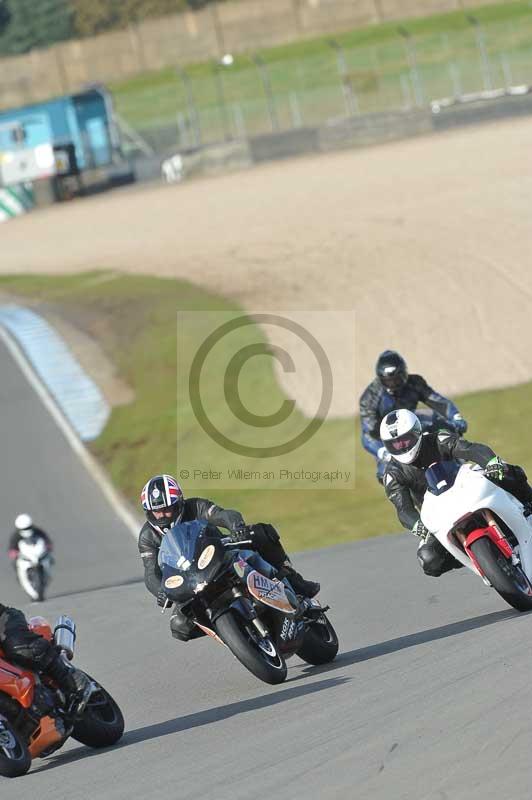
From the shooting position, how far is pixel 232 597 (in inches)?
345

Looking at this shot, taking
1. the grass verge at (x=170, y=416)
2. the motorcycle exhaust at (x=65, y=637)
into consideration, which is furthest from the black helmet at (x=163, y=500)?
the grass verge at (x=170, y=416)

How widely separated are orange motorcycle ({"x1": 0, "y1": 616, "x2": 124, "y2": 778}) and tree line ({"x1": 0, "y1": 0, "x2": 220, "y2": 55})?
99106mm

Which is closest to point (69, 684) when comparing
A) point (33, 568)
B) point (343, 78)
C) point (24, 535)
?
point (33, 568)

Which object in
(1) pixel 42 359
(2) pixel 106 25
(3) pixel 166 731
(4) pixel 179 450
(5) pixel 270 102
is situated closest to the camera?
(3) pixel 166 731

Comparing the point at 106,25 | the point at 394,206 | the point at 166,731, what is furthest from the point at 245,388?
the point at 106,25

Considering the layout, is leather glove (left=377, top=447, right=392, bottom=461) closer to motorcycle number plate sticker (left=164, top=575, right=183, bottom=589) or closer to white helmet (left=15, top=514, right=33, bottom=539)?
motorcycle number plate sticker (left=164, top=575, right=183, bottom=589)

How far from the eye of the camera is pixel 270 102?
57.5 m

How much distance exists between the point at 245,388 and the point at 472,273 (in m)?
5.87

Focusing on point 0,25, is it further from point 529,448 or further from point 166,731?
point 166,731

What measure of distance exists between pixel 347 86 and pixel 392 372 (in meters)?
44.2

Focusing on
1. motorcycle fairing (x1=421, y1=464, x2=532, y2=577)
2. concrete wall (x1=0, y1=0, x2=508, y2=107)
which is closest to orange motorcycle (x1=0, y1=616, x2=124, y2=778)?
motorcycle fairing (x1=421, y1=464, x2=532, y2=577)

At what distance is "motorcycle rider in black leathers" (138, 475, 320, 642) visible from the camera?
9062 mm

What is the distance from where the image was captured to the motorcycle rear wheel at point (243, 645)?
8.61 meters

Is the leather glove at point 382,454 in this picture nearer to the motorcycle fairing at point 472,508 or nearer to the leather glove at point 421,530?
the leather glove at point 421,530
